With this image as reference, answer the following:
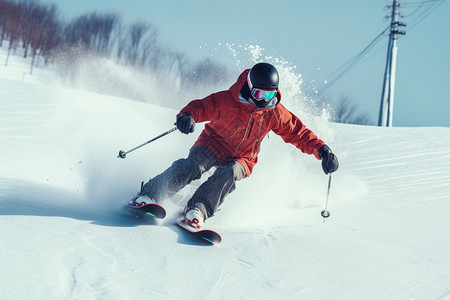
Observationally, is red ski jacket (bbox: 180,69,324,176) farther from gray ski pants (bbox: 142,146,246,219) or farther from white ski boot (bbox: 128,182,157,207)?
white ski boot (bbox: 128,182,157,207)

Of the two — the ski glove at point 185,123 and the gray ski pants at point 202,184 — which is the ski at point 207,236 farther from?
the ski glove at point 185,123

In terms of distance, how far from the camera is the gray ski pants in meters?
3.10

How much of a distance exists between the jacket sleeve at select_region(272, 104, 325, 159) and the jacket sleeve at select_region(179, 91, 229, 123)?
531mm

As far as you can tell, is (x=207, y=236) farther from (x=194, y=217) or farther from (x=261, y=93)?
(x=261, y=93)

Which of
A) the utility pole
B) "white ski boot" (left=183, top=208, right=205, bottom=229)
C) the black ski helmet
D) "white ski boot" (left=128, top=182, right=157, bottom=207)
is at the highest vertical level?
the utility pole

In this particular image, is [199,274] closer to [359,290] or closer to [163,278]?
[163,278]

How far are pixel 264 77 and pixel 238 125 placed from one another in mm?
484

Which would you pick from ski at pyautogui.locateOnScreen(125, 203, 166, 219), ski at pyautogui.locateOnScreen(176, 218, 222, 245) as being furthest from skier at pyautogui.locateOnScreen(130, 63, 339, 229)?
ski at pyautogui.locateOnScreen(176, 218, 222, 245)

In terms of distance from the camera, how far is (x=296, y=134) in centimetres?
383

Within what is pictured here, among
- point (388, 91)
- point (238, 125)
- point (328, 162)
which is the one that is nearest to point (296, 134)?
point (328, 162)

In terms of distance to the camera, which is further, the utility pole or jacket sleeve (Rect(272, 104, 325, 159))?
the utility pole

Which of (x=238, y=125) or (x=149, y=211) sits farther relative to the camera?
(x=238, y=125)

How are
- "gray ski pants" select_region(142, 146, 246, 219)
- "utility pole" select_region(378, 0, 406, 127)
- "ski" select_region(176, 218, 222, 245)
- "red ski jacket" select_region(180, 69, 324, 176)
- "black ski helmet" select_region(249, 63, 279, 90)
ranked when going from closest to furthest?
"ski" select_region(176, 218, 222, 245), "gray ski pants" select_region(142, 146, 246, 219), "black ski helmet" select_region(249, 63, 279, 90), "red ski jacket" select_region(180, 69, 324, 176), "utility pole" select_region(378, 0, 406, 127)

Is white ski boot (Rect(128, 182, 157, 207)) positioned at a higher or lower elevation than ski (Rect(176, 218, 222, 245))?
higher
